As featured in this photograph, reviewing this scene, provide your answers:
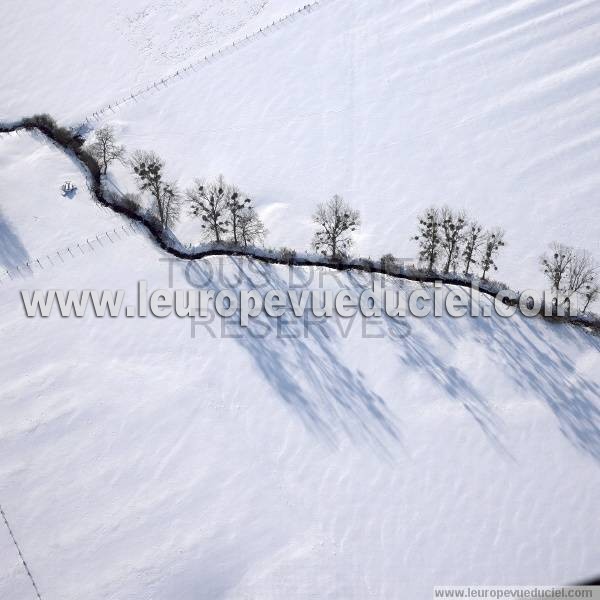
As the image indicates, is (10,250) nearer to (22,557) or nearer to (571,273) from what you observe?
(22,557)

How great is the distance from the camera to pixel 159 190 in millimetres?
41500

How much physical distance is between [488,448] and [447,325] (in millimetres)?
7257

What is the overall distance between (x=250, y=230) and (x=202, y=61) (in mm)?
18590

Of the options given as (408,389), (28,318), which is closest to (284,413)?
(408,389)

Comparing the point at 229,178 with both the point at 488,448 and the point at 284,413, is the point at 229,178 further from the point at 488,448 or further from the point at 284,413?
the point at 488,448

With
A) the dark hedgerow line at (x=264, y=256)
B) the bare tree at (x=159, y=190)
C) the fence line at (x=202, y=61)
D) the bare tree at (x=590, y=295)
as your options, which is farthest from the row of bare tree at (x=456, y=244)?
the fence line at (x=202, y=61)

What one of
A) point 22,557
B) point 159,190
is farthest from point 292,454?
point 159,190

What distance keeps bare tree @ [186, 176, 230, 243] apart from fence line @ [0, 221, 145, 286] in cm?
377

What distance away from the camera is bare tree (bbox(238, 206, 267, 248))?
39.3 metres

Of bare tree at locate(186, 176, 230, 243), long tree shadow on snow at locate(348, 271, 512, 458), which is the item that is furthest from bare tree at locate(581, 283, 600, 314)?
bare tree at locate(186, 176, 230, 243)

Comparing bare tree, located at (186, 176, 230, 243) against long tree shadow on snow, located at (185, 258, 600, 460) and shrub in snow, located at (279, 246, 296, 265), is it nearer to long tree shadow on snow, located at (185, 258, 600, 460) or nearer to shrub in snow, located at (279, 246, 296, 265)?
shrub in snow, located at (279, 246, 296, 265)

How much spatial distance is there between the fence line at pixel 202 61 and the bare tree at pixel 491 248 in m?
25.8

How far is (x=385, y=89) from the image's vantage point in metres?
47.3

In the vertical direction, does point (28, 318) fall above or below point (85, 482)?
above
